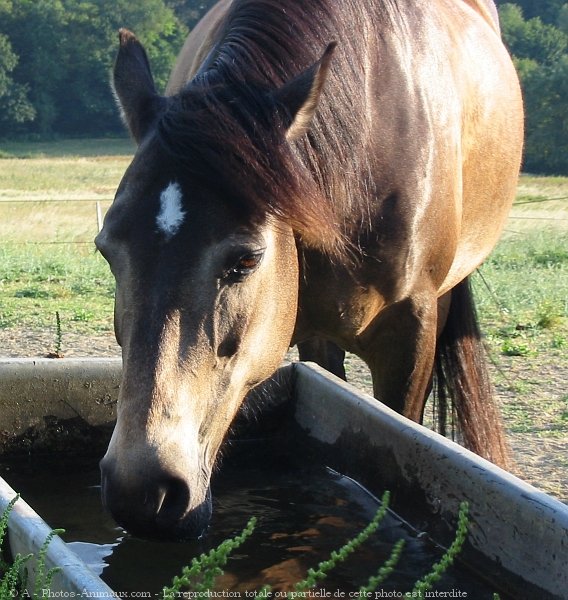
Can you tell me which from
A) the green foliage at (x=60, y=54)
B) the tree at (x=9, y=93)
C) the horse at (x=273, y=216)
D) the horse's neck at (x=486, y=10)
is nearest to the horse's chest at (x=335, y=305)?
the horse at (x=273, y=216)

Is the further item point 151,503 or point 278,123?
point 278,123

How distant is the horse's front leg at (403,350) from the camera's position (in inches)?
133

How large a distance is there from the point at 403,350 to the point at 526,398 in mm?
1727

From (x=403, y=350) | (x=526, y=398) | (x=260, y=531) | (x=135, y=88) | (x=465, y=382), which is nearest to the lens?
(x=135, y=88)

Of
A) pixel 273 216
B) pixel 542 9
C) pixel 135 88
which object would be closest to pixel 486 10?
pixel 135 88

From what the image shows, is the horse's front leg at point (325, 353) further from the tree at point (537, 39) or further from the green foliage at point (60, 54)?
the tree at point (537, 39)

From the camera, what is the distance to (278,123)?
236 cm

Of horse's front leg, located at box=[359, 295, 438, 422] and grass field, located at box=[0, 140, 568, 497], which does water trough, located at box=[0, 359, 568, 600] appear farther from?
grass field, located at box=[0, 140, 568, 497]

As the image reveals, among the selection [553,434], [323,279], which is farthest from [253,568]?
[553,434]

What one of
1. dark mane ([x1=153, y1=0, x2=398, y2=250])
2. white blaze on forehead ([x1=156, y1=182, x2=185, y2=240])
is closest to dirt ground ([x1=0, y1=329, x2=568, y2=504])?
dark mane ([x1=153, y1=0, x2=398, y2=250])

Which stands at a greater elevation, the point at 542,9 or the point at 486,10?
the point at 486,10

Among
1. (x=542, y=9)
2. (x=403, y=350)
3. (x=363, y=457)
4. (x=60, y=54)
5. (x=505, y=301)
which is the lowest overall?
(x=60, y=54)

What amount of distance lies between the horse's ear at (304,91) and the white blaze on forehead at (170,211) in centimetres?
37

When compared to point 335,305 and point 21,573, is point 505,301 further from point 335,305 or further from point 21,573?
point 21,573
